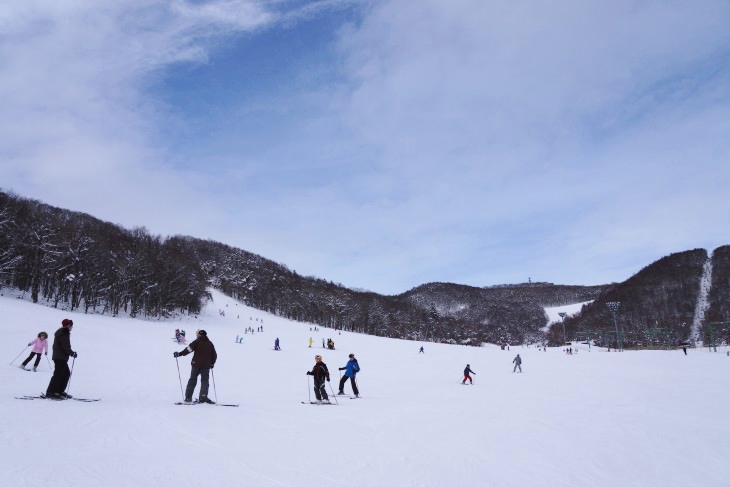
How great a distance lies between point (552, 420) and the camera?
9.82 m

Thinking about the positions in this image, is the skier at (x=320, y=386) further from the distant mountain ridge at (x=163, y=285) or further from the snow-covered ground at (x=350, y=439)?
the distant mountain ridge at (x=163, y=285)

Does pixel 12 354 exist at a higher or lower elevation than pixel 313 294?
lower

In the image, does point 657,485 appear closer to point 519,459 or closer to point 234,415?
point 519,459

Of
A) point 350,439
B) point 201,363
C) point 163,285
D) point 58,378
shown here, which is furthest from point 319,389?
point 163,285

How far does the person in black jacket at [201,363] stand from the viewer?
32.8ft

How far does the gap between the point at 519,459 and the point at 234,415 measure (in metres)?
5.56

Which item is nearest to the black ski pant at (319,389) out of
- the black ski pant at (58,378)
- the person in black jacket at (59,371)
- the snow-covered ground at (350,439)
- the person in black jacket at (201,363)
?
the snow-covered ground at (350,439)

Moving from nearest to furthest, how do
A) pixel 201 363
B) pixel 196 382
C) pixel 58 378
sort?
pixel 58 378, pixel 196 382, pixel 201 363

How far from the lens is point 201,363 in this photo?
10234 millimetres

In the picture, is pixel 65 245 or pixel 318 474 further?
pixel 65 245

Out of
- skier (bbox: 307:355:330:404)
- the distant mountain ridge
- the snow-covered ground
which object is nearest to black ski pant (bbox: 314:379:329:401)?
skier (bbox: 307:355:330:404)

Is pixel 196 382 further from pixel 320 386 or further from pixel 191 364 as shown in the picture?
pixel 320 386

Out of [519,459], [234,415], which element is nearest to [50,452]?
[234,415]

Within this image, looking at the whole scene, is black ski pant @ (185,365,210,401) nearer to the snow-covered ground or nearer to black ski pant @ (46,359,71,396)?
the snow-covered ground
